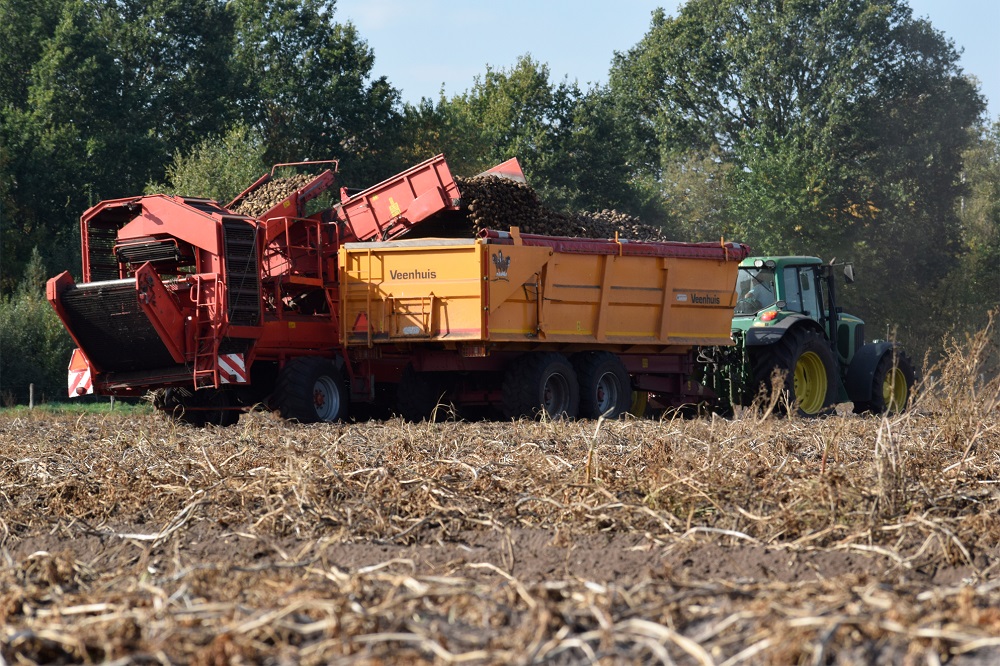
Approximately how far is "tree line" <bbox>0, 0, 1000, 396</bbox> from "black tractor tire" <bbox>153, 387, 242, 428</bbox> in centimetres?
1609

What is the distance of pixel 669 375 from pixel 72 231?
23.0 metres

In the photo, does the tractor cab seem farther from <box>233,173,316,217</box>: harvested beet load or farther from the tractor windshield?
<box>233,173,316,217</box>: harvested beet load

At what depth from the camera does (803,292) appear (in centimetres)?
1680

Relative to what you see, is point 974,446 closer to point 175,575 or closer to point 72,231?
point 175,575

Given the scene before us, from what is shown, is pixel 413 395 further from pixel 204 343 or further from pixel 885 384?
pixel 885 384

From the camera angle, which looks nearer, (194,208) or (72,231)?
(194,208)

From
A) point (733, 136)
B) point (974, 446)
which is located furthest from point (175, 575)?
point (733, 136)

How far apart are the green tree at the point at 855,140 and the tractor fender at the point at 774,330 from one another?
28558mm

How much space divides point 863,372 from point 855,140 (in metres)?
29.7

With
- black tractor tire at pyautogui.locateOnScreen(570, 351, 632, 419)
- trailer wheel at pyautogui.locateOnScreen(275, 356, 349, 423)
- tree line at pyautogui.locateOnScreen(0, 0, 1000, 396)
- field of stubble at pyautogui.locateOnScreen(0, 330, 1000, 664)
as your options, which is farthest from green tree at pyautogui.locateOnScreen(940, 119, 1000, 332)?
field of stubble at pyautogui.locateOnScreen(0, 330, 1000, 664)

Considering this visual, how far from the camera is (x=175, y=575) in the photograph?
A: 4.69 metres

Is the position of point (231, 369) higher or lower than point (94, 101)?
lower

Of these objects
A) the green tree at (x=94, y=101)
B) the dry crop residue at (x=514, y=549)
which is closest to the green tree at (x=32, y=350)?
the green tree at (x=94, y=101)

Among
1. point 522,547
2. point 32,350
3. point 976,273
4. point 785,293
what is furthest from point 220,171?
point 976,273
